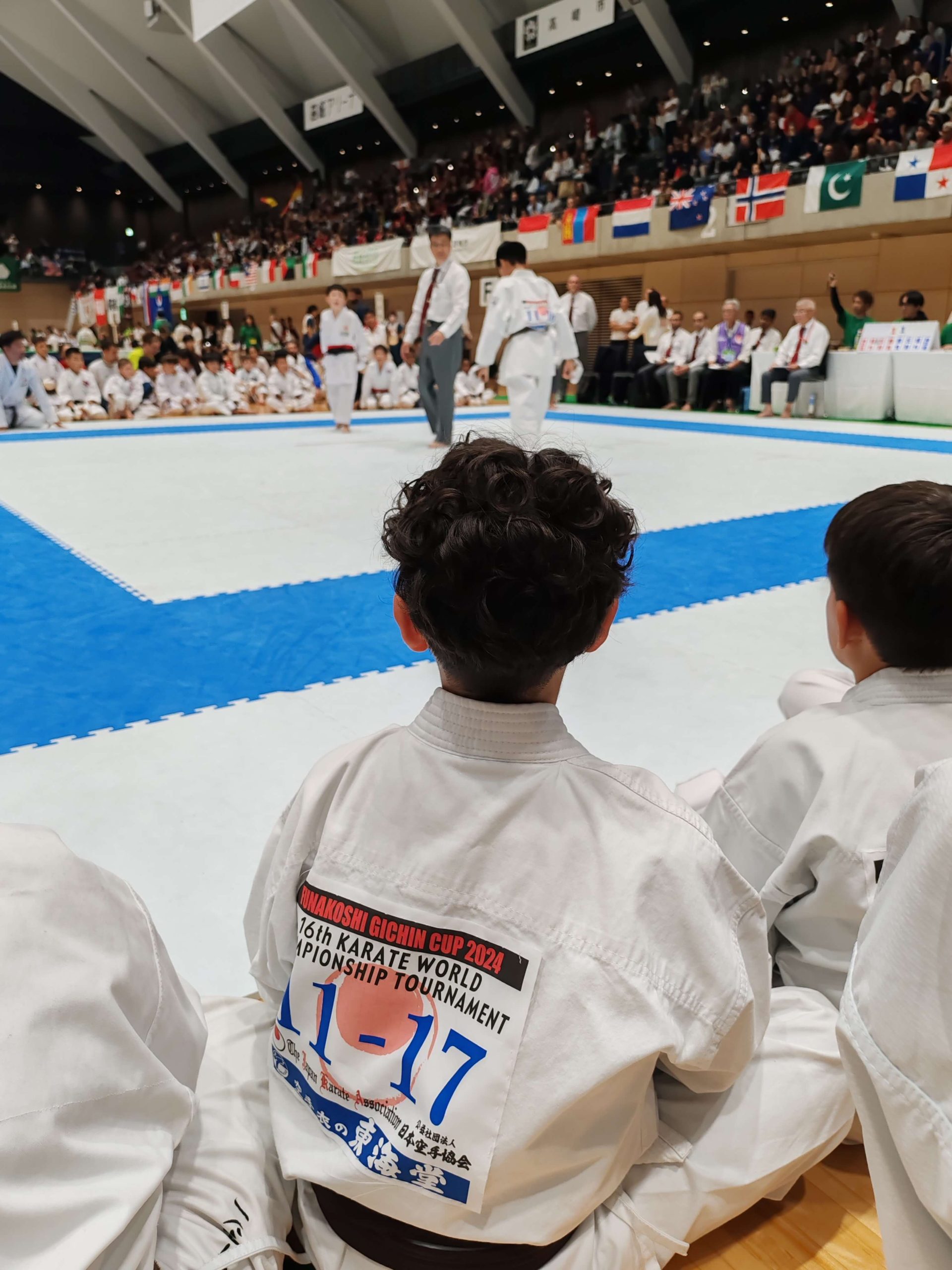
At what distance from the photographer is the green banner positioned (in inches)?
1084

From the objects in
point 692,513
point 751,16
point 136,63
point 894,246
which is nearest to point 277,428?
point 692,513

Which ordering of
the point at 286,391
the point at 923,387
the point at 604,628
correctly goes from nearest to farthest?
1. the point at 604,628
2. the point at 923,387
3. the point at 286,391

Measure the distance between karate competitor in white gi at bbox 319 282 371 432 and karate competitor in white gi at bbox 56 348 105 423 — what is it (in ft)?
11.5

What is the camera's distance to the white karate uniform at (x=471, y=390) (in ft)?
42.5

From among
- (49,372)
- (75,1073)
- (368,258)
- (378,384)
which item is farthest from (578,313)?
(75,1073)

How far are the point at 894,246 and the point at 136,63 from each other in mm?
18363

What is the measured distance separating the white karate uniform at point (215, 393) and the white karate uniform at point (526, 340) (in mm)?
5796

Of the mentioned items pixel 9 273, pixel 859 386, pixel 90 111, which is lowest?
pixel 859 386

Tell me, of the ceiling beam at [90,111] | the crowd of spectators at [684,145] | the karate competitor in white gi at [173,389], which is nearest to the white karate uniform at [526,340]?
the karate competitor in white gi at [173,389]

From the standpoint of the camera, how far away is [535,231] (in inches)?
606

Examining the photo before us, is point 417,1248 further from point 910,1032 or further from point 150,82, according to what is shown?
point 150,82

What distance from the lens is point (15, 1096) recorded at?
24.5 inches

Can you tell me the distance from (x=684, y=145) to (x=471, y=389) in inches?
217

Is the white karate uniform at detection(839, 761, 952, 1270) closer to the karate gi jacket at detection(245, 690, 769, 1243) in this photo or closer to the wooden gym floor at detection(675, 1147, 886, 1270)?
the karate gi jacket at detection(245, 690, 769, 1243)
